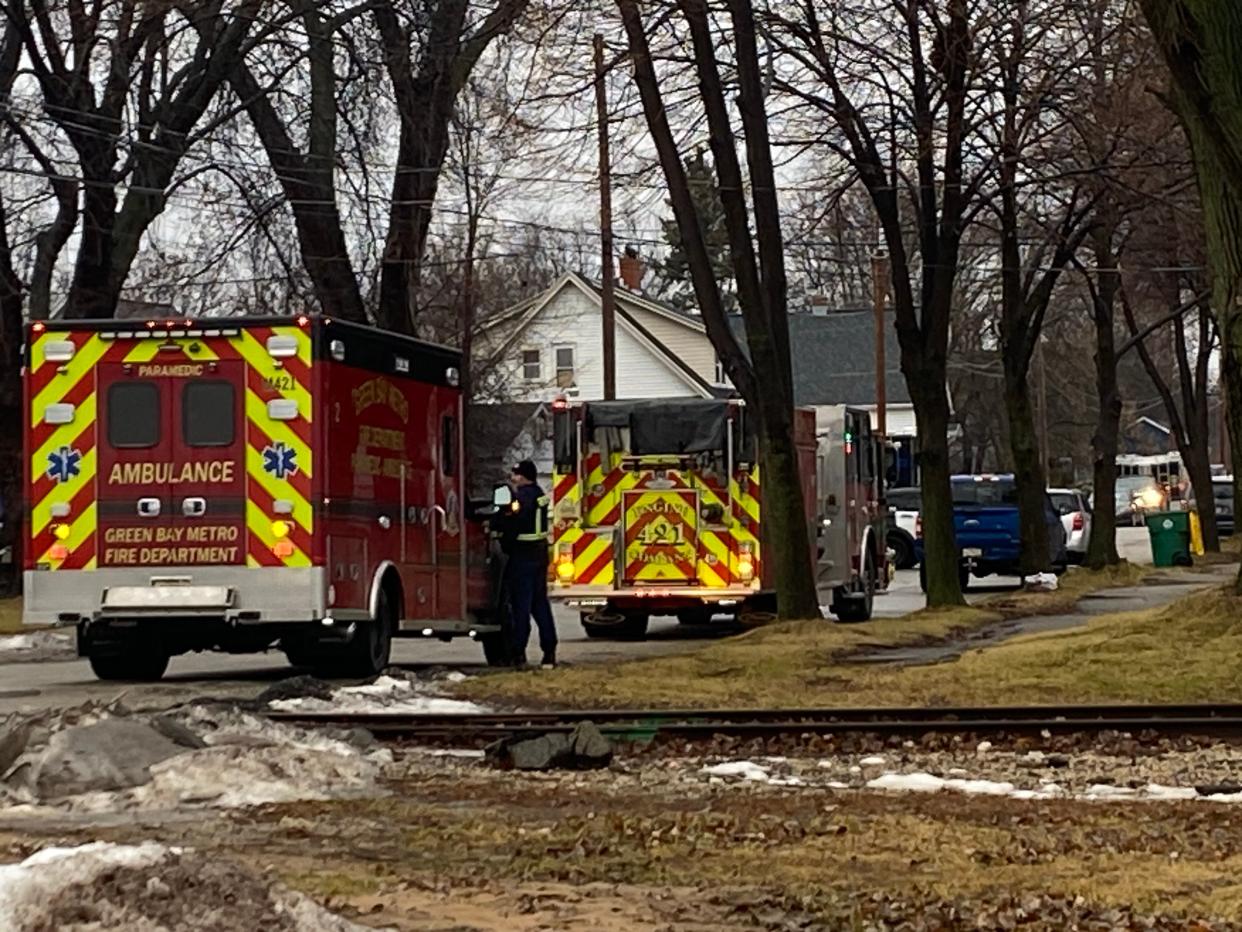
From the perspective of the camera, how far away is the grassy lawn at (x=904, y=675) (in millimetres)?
16656

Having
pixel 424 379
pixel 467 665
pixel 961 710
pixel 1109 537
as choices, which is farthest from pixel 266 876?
pixel 1109 537

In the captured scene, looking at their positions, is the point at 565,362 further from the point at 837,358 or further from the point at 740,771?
the point at 740,771

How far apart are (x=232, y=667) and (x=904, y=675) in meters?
6.85

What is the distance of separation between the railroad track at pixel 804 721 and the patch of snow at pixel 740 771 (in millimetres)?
1118

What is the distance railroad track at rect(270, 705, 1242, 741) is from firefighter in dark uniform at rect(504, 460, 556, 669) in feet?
16.4

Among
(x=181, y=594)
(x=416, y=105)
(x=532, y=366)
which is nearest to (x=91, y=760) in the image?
(x=181, y=594)

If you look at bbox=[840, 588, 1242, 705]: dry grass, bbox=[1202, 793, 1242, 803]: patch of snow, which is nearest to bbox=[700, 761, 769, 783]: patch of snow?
bbox=[1202, 793, 1242, 803]: patch of snow

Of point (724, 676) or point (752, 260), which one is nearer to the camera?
point (724, 676)

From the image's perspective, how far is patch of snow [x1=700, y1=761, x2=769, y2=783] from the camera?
475 inches

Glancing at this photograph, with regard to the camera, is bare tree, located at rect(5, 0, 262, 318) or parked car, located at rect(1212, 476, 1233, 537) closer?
bare tree, located at rect(5, 0, 262, 318)

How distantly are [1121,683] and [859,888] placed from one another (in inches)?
372

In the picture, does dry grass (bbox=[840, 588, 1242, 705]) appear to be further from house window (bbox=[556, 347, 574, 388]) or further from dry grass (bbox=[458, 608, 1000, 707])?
house window (bbox=[556, 347, 574, 388])

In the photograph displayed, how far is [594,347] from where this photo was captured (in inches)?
2965

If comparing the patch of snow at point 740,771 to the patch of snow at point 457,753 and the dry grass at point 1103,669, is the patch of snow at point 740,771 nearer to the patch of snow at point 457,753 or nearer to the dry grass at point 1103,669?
the patch of snow at point 457,753
